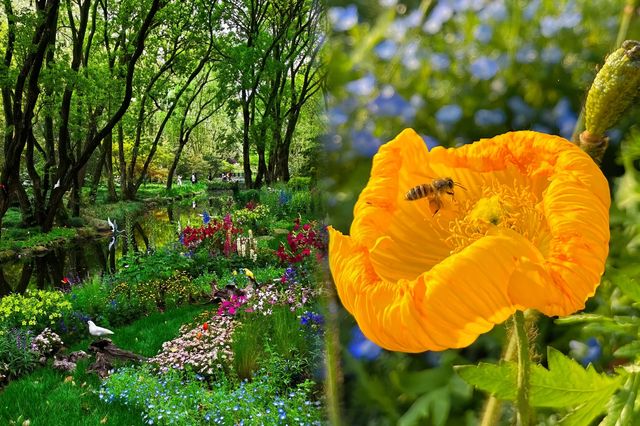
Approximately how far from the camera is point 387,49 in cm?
23

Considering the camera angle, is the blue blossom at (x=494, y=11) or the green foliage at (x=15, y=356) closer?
the blue blossom at (x=494, y=11)

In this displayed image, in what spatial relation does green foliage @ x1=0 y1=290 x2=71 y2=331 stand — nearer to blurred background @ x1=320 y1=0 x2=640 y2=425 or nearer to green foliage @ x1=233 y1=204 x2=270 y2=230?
green foliage @ x1=233 y1=204 x2=270 y2=230

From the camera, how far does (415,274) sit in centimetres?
15

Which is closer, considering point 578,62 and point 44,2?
point 578,62

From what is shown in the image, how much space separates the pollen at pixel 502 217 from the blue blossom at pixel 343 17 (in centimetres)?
6

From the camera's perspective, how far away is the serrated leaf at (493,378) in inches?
5.3

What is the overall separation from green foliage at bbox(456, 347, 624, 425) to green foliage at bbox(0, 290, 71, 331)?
242 centimetres

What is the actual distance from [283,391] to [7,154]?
400cm

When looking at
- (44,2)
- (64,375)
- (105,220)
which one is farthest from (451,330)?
(105,220)

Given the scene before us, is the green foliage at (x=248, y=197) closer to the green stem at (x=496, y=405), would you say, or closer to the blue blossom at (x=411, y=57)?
the blue blossom at (x=411, y=57)

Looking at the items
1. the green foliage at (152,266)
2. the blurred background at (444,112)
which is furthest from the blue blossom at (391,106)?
the green foliage at (152,266)

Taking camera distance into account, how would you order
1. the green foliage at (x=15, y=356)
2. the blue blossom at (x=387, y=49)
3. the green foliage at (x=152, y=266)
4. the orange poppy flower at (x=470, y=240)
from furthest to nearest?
the green foliage at (x=152, y=266) < the green foliage at (x=15, y=356) < the blue blossom at (x=387, y=49) < the orange poppy flower at (x=470, y=240)

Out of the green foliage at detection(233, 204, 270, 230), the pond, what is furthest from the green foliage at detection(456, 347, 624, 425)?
the green foliage at detection(233, 204, 270, 230)

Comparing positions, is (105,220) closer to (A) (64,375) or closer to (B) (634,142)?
(A) (64,375)
